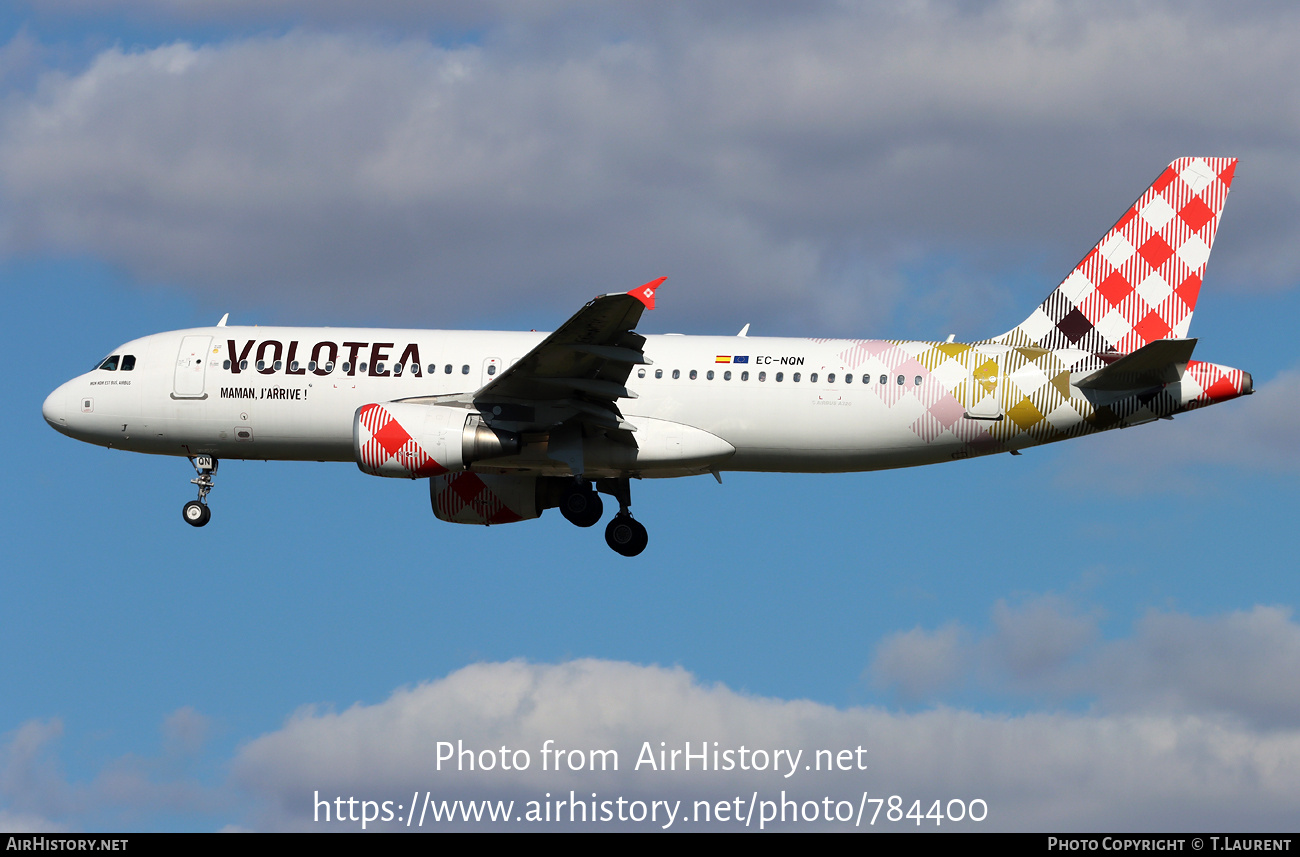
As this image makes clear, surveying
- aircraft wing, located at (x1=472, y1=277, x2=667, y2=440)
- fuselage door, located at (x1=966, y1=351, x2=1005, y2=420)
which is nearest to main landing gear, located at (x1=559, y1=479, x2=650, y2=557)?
aircraft wing, located at (x1=472, y1=277, x2=667, y2=440)

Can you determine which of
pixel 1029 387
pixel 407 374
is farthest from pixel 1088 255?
pixel 407 374

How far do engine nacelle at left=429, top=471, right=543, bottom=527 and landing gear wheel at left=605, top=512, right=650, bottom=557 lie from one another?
2.62 metres

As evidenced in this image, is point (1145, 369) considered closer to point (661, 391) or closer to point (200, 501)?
point (661, 391)

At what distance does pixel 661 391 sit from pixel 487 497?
23.5ft

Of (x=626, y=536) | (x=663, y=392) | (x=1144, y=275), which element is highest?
(x=1144, y=275)

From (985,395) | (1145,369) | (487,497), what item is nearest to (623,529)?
(487,497)

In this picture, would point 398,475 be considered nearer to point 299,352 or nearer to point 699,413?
point 299,352

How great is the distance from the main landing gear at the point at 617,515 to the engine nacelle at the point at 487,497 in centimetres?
158

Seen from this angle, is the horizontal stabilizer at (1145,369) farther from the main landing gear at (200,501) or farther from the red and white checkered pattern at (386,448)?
the main landing gear at (200,501)

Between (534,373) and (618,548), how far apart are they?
21.9 ft

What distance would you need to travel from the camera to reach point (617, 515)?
42.7 meters
